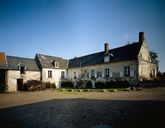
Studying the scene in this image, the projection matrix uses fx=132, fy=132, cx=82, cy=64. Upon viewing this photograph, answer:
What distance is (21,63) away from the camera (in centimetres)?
2420

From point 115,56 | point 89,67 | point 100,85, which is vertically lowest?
point 100,85

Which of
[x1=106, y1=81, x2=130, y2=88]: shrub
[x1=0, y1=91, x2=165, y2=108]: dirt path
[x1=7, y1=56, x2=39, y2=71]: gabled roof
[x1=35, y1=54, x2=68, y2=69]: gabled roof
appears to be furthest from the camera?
[x1=35, y1=54, x2=68, y2=69]: gabled roof

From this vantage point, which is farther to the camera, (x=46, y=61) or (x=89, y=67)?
(x=46, y=61)

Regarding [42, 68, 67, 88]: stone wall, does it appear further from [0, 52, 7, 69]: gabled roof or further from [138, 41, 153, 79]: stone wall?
[138, 41, 153, 79]: stone wall

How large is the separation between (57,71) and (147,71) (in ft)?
58.3

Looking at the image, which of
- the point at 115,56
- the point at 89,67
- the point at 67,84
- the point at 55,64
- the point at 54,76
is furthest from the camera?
the point at 67,84

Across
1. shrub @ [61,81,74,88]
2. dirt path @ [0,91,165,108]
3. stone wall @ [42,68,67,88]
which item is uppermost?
stone wall @ [42,68,67,88]

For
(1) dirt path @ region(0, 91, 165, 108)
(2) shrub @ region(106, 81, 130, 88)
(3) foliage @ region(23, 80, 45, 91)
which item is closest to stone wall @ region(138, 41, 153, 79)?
(2) shrub @ region(106, 81, 130, 88)

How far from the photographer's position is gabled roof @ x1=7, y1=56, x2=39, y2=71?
2260 centimetres

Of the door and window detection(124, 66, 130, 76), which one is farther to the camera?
the door

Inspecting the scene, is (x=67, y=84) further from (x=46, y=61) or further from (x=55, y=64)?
(x=46, y=61)

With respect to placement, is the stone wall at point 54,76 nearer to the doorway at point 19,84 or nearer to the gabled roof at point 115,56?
the gabled roof at point 115,56

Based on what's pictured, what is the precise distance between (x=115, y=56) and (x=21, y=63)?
17.2m

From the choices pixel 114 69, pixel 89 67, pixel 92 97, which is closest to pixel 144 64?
pixel 114 69
